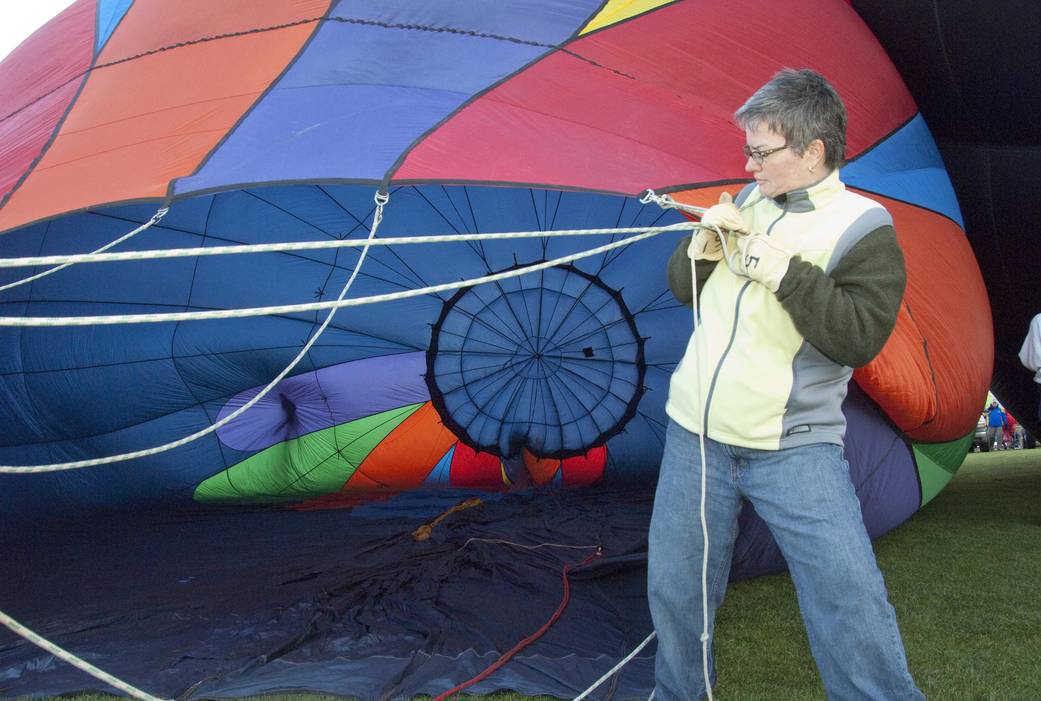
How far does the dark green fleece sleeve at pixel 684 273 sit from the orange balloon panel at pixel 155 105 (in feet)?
4.20

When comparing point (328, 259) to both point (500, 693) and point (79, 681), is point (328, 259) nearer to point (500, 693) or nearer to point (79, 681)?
point (79, 681)

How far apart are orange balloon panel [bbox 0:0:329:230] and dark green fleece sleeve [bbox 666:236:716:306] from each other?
4.20 feet

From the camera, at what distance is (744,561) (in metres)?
2.59

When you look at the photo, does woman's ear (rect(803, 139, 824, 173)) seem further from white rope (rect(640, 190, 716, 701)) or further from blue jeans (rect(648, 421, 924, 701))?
blue jeans (rect(648, 421, 924, 701))

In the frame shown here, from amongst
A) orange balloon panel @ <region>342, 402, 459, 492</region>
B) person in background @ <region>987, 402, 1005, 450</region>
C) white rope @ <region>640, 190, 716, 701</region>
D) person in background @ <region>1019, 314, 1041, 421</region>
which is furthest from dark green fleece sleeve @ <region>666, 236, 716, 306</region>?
person in background @ <region>987, 402, 1005, 450</region>

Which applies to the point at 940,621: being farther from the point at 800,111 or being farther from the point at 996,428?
the point at 996,428

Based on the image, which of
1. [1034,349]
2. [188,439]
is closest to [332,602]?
[188,439]

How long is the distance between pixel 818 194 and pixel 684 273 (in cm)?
27

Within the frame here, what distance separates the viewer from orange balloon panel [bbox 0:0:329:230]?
223 centimetres

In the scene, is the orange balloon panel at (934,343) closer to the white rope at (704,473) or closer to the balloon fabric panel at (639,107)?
the balloon fabric panel at (639,107)

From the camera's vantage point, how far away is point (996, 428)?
12938 millimetres

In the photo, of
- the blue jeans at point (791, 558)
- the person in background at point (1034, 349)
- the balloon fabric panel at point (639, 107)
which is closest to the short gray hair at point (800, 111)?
the blue jeans at point (791, 558)

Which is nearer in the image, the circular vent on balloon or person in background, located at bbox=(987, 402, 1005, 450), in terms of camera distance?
the circular vent on balloon

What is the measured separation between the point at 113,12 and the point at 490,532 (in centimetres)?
252
